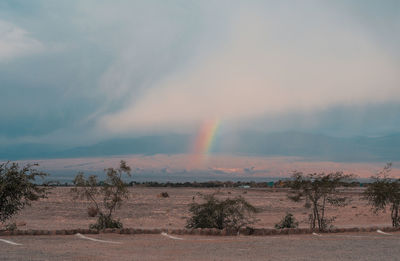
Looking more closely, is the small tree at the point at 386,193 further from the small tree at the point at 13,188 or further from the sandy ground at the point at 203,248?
the small tree at the point at 13,188

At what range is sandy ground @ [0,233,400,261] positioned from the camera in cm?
1309

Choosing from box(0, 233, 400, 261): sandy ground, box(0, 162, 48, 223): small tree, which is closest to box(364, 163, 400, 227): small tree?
box(0, 233, 400, 261): sandy ground

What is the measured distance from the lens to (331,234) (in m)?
19.5

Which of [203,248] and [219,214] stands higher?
[219,214]

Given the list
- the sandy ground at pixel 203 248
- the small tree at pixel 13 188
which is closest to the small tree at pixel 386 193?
the sandy ground at pixel 203 248

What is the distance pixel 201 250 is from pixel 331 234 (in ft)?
23.9

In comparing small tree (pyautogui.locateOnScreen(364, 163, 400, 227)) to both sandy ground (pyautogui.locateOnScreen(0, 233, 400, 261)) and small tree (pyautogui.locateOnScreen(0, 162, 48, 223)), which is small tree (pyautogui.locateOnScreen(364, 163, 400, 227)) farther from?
small tree (pyautogui.locateOnScreen(0, 162, 48, 223))

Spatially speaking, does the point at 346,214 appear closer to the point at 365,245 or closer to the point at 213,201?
the point at 213,201

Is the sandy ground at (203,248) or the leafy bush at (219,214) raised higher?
the leafy bush at (219,214)

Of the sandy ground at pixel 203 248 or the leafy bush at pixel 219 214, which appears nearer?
the sandy ground at pixel 203 248

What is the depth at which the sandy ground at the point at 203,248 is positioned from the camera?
13.1 metres

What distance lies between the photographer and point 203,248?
1481 cm

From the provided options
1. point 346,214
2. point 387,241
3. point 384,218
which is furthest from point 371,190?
point 346,214

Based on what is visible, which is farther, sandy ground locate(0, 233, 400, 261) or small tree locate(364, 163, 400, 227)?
small tree locate(364, 163, 400, 227)
